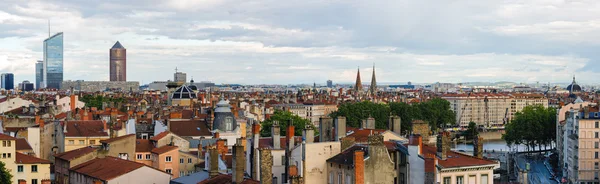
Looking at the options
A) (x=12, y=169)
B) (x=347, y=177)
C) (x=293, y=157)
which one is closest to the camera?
(x=347, y=177)

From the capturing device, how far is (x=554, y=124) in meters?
86.3

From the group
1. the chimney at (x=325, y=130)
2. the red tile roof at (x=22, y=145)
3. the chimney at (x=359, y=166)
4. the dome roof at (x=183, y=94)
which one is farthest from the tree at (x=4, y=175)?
the dome roof at (x=183, y=94)

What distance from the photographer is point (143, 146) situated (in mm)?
44719

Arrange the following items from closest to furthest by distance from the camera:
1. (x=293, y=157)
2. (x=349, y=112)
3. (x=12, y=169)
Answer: (x=293, y=157) < (x=12, y=169) < (x=349, y=112)

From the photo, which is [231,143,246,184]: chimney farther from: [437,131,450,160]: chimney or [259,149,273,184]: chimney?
[437,131,450,160]: chimney

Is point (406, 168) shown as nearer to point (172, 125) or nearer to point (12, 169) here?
point (12, 169)

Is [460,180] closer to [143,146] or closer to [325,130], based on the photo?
[325,130]

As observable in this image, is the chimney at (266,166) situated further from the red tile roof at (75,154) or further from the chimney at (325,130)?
the red tile roof at (75,154)

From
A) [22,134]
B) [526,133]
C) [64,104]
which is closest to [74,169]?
[22,134]

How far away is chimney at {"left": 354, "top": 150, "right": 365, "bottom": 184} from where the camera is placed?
2592cm

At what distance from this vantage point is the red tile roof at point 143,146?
44031 mm

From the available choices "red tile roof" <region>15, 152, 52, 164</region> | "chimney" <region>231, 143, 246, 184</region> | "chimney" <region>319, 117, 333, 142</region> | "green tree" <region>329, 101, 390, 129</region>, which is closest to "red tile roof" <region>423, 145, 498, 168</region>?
"chimney" <region>319, 117, 333, 142</region>

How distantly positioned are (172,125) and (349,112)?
53554mm

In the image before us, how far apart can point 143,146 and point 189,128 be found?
877 centimetres
